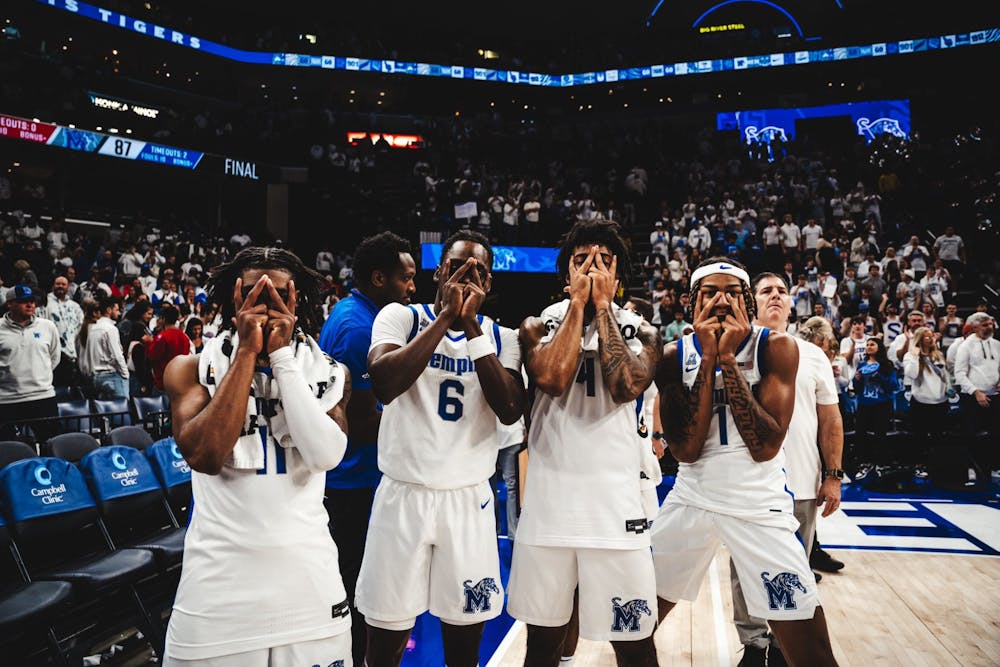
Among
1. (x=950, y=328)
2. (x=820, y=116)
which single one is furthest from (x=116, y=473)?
(x=820, y=116)

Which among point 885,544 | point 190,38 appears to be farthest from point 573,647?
point 190,38

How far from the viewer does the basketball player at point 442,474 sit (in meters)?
2.29

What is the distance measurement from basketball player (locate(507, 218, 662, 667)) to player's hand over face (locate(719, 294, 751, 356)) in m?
0.27

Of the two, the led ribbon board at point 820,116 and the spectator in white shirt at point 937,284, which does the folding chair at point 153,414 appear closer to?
the spectator in white shirt at point 937,284

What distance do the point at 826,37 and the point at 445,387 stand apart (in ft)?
98.2

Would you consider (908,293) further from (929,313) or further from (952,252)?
(952,252)

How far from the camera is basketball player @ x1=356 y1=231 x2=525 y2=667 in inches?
90.3

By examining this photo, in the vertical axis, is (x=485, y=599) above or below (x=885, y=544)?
above

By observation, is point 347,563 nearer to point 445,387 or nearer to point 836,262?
point 445,387

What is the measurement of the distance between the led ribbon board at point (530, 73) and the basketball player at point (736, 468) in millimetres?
25215

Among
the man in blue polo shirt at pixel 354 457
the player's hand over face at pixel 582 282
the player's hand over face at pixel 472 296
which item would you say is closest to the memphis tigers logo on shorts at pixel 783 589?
the player's hand over face at pixel 582 282

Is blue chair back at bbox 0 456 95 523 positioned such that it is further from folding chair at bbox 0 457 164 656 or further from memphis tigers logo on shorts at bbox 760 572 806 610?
memphis tigers logo on shorts at bbox 760 572 806 610

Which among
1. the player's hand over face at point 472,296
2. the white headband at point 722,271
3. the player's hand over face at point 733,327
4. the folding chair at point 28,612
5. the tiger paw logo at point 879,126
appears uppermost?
the tiger paw logo at point 879,126

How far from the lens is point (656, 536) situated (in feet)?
8.85
